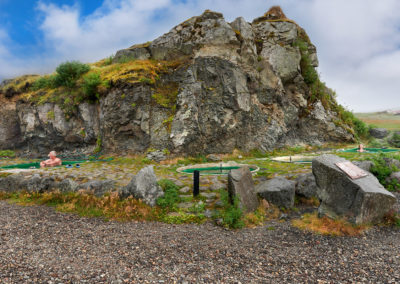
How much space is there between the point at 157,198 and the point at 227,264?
162 inches

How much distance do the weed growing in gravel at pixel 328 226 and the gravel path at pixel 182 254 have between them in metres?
0.22

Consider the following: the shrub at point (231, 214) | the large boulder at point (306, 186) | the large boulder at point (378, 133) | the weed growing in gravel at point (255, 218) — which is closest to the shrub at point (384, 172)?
the large boulder at point (306, 186)

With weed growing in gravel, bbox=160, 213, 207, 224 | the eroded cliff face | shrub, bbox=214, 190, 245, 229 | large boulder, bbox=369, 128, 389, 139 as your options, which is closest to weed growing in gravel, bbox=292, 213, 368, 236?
shrub, bbox=214, 190, 245, 229

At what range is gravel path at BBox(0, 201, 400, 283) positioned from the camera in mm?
4141

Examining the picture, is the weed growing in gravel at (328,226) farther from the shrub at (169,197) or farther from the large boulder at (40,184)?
the large boulder at (40,184)

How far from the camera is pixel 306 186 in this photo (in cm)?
880

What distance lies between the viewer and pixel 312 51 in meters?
26.8

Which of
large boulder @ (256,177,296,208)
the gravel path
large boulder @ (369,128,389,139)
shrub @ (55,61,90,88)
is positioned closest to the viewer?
the gravel path

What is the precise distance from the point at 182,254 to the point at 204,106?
46.4ft

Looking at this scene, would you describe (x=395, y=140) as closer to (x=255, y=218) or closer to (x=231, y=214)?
(x=255, y=218)

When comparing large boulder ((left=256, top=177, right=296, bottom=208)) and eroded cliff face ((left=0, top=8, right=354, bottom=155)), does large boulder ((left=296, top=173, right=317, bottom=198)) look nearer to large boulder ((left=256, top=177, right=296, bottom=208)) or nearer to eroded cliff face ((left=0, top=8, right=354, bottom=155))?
large boulder ((left=256, top=177, right=296, bottom=208))

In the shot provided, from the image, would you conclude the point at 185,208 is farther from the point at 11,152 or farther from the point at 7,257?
the point at 11,152

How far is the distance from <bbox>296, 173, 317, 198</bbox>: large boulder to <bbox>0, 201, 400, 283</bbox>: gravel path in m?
2.44

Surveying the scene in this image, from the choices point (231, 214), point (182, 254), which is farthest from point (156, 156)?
point (182, 254)
